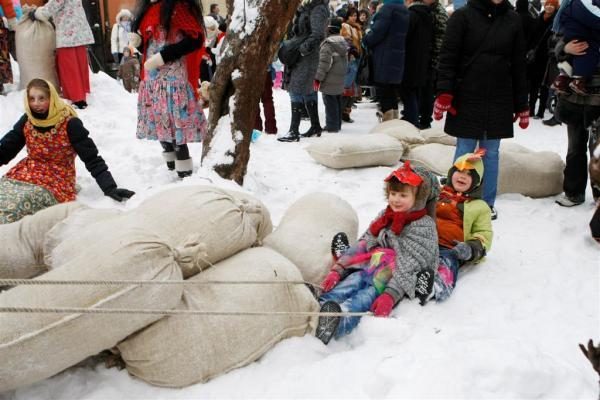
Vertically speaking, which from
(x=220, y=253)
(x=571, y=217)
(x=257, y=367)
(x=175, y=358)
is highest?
(x=220, y=253)

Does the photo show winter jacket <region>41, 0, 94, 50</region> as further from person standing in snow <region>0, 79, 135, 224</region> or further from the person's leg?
the person's leg

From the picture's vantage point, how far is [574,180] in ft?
13.5

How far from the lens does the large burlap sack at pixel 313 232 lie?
2.74 metres

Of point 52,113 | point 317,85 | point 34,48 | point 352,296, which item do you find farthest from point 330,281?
point 34,48

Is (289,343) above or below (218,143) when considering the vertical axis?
below

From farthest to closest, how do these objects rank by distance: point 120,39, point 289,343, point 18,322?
1. point 120,39
2. point 289,343
3. point 18,322

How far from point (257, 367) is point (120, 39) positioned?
1009 centimetres

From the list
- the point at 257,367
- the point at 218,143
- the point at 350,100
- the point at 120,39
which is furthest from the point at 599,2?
the point at 120,39

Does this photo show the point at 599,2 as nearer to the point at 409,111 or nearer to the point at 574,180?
the point at 574,180

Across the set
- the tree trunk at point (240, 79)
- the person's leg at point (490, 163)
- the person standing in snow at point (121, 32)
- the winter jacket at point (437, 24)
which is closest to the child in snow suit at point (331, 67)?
the winter jacket at point (437, 24)

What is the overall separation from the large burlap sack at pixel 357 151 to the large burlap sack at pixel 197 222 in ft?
7.62

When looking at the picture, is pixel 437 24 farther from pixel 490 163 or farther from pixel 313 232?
pixel 313 232

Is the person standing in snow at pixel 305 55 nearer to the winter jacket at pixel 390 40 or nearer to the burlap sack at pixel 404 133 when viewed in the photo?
the winter jacket at pixel 390 40

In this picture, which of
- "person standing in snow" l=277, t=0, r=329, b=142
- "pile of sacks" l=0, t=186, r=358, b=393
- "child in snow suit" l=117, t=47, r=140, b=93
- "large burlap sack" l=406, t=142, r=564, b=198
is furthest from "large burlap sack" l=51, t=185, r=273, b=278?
"child in snow suit" l=117, t=47, r=140, b=93
